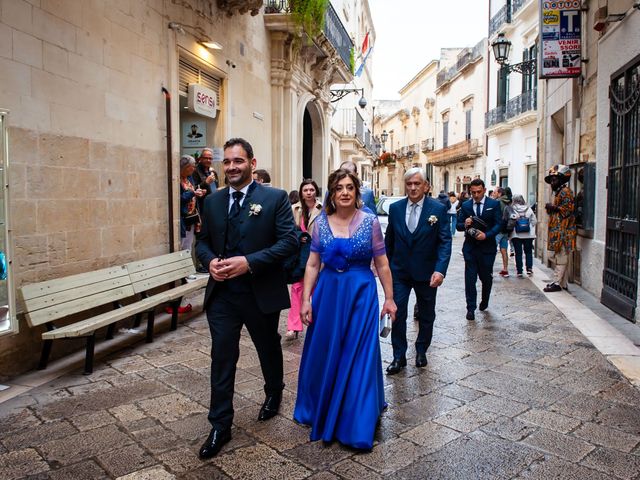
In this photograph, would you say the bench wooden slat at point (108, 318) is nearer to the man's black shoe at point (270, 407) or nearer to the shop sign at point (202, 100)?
the man's black shoe at point (270, 407)

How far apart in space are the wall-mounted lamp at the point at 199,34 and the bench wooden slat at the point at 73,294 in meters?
3.65

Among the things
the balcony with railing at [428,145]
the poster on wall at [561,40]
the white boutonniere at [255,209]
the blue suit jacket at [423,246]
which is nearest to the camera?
the white boutonniere at [255,209]

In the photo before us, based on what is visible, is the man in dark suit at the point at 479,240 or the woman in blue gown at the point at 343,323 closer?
the woman in blue gown at the point at 343,323

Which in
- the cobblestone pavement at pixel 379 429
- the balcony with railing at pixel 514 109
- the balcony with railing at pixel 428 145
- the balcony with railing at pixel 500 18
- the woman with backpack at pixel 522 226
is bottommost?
the cobblestone pavement at pixel 379 429

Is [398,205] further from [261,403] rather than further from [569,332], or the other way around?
[569,332]

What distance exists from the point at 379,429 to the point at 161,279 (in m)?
3.90

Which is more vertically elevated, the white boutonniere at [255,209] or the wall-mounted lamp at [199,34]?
the wall-mounted lamp at [199,34]

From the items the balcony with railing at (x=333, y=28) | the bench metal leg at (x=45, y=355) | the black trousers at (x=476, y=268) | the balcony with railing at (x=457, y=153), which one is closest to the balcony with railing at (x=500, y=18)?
the balcony with railing at (x=457, y=153)

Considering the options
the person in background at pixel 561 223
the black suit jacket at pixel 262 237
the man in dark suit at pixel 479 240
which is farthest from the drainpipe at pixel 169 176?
the person in background at pixel 561 223

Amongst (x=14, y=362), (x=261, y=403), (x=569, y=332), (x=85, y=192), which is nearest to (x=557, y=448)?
(x=261, y=403)

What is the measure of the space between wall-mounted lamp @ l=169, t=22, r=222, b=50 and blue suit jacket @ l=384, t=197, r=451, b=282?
14.6 ft

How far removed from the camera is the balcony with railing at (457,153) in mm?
32219

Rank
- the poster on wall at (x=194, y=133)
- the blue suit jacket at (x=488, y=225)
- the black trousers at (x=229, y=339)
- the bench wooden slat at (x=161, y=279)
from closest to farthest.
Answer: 1. the black trousers at (x=229, y=339)
2. the bench wooden slat at (x=161, y=279)
3. the blue suit jacket at (x=488, y=225)
4. the poster on wall at (x=194, y=133)

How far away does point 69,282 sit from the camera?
5473 millimetres
